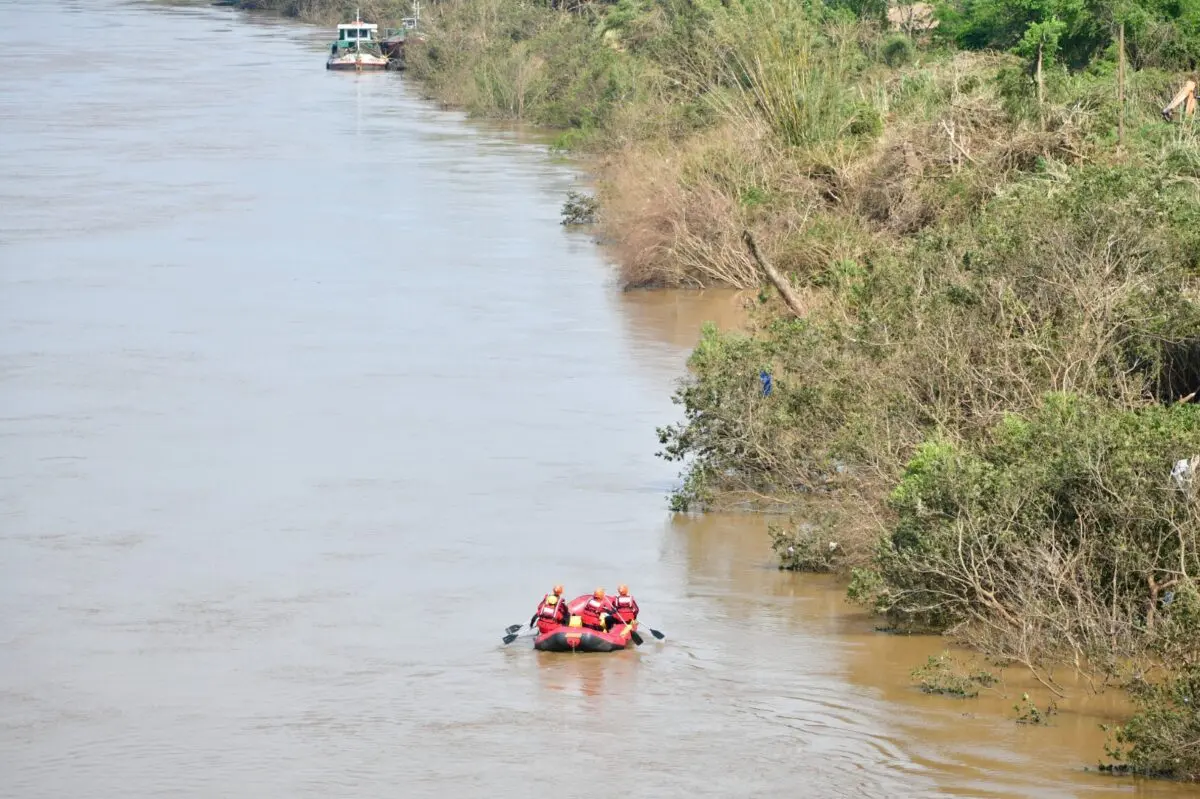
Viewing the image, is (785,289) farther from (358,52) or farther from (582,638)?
(358,52)

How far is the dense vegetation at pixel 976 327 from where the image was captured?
14203 millimetres

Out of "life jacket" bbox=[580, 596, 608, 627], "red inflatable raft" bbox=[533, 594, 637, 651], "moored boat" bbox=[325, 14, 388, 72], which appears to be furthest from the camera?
"moored boat" bbox=[325, 14, 388, 72]

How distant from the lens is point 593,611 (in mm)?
16266

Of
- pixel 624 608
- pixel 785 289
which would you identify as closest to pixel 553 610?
pixel 624 608

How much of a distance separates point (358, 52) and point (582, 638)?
68.7 m

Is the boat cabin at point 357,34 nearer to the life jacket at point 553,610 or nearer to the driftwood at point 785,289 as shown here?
the driftwood at point 785,289

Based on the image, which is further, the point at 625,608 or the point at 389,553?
the point at 389,553

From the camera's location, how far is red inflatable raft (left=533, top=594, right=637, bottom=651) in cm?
1609

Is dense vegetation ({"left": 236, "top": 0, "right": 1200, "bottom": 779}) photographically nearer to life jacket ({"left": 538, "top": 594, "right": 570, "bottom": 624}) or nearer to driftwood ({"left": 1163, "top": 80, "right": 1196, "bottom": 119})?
driftwood ({"left": 1163, "top": 80, "right": 1196, "bottom": 119})

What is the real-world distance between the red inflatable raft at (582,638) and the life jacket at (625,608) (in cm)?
7

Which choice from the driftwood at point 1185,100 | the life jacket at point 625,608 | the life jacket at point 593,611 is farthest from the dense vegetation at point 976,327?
the life jacket at point 593,611

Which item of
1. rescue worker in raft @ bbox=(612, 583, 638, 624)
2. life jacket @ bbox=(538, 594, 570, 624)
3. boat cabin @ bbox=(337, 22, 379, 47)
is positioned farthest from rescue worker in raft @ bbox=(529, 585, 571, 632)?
boat cabin @ bbox=(337, 22, 379, 47)

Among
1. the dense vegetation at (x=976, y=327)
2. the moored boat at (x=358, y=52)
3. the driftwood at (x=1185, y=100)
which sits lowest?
the dense vegetation at (x=976, y=327)

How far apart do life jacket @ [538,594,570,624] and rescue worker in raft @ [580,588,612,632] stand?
0.16 metres
